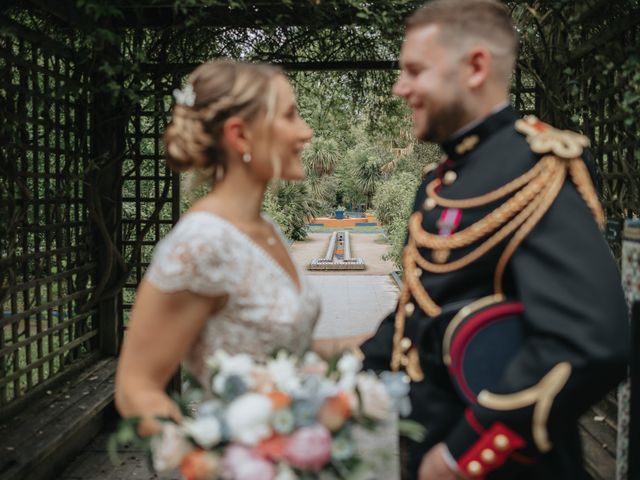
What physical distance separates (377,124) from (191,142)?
16.1 ft

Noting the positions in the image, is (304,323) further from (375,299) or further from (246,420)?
(375,299)

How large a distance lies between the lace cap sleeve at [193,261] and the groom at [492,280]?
0.51 metres

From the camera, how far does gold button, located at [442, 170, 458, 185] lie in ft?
6.14

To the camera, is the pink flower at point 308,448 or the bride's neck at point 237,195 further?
the bride's neck at point 237,195

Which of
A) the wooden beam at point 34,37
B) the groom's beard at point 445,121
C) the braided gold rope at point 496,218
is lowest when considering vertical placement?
the braided gold rope at point 496,218

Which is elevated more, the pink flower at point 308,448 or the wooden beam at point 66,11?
the wooden beam at point 66,11

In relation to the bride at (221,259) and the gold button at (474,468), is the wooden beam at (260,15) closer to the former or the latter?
the bride at (221,259)

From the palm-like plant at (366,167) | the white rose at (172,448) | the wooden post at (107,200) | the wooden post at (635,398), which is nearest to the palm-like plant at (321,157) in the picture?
the palm-like plant at (366,167)

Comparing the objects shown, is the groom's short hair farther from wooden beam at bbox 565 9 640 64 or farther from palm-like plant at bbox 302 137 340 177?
palm-like plant at bbox 302 137 340 177

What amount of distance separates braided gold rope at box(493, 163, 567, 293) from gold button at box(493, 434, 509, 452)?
34 cm

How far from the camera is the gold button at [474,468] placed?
4.95 ft

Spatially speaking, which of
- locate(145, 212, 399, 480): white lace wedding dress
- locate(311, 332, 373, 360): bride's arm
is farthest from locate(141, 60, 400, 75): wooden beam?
locate(145, 212, 399, 480): white lace wedding dress

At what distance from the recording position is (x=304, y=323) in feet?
5.88

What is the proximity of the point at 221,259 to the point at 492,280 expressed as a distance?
0.63 metres
